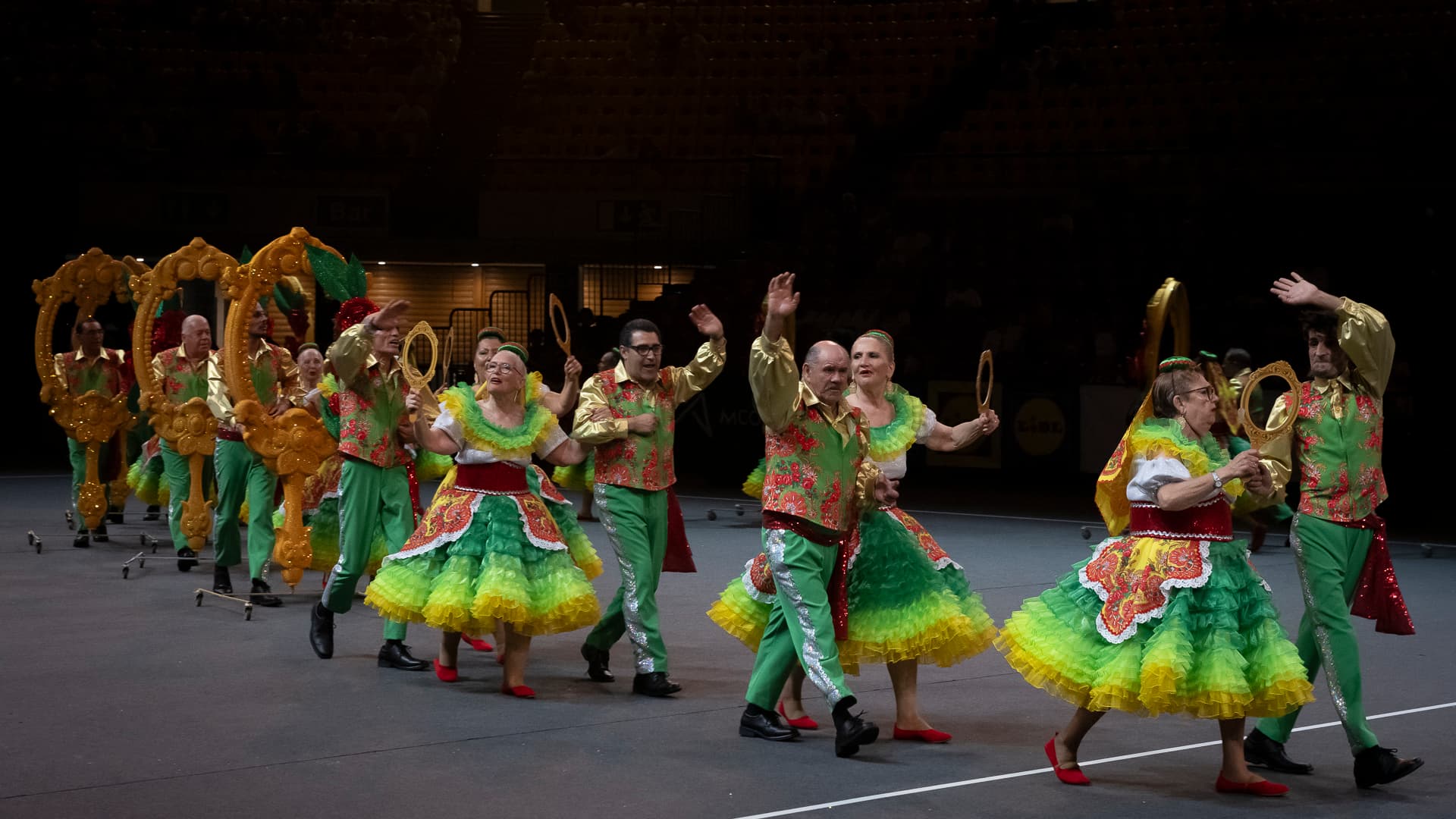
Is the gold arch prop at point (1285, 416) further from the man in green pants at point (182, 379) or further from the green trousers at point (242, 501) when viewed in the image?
the man in green pants at point (182, 379)

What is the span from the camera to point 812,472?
5.90 meters

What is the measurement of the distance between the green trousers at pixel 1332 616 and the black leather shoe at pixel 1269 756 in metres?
0.03

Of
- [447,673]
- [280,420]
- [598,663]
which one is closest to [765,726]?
[598,663]

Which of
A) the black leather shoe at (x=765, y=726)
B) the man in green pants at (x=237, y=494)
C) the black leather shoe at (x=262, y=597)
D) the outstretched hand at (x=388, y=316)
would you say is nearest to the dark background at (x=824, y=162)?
Result: the man in green pants at (x=237, y=494)

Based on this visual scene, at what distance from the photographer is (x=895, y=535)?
243 inches

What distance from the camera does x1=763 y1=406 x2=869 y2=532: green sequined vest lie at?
5.90 meters

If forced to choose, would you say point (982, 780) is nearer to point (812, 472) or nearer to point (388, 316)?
point (812, 472)

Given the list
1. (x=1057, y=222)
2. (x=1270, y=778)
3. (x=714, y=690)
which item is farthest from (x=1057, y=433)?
(x=1270, y=778)

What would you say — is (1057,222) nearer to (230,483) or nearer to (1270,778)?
(230,483)

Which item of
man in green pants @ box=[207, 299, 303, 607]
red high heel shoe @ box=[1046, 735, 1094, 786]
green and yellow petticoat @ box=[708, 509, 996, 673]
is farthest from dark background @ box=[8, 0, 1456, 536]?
red high heel shoe @ box=[1046, 735, 1094, 786]

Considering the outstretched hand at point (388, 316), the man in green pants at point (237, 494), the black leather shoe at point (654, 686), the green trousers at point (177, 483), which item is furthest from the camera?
the green trousers at point (177, 483)

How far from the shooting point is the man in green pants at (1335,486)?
5.47 metres

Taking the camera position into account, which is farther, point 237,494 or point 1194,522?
point 237,494

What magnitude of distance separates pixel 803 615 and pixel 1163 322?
66.3 inches
